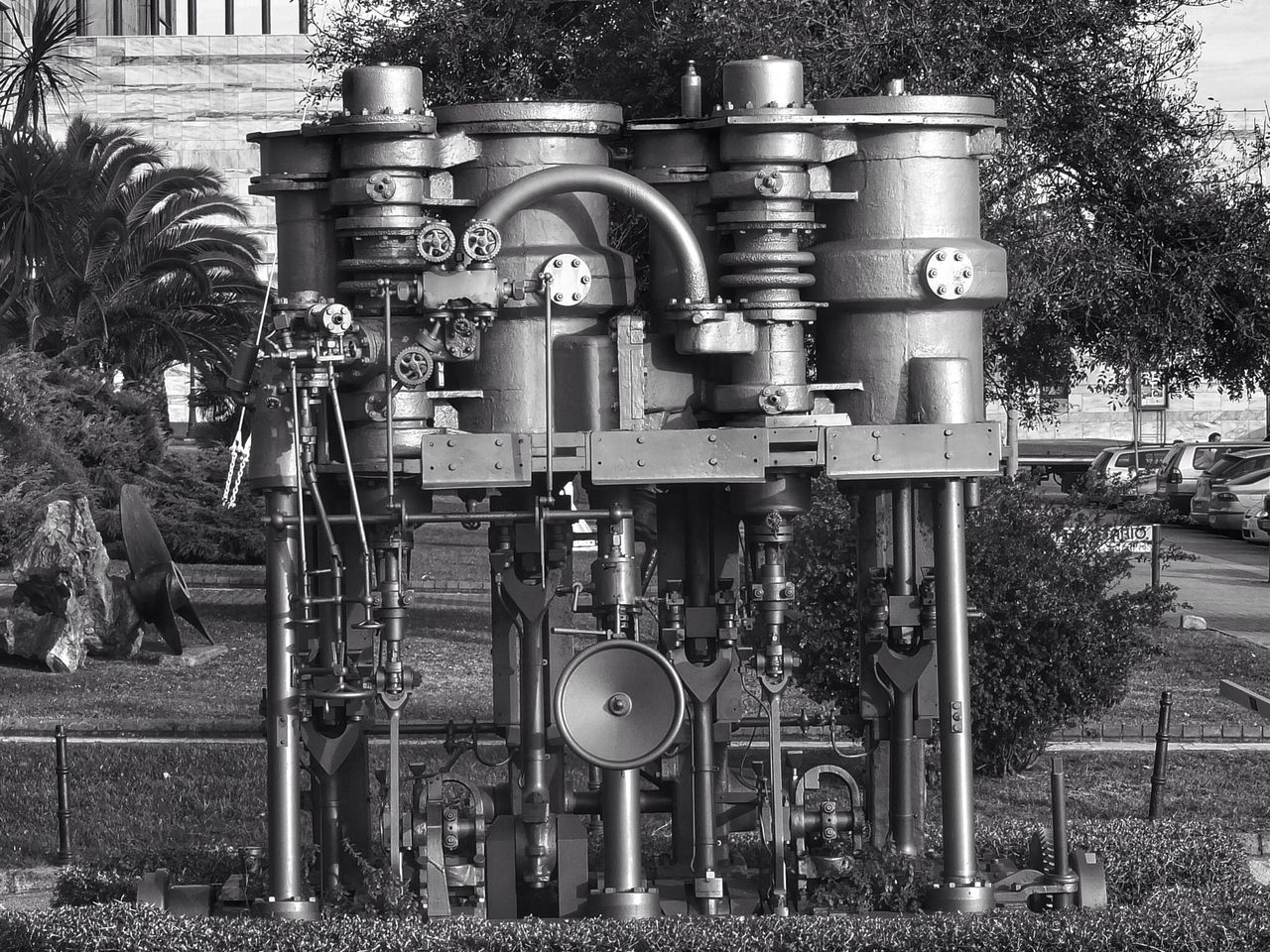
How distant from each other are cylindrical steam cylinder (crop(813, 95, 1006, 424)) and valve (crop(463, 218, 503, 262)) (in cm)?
120

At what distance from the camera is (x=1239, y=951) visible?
6457 millimetres

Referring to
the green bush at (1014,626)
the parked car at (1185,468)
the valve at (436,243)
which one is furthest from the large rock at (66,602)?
the parked car at (1185,468)

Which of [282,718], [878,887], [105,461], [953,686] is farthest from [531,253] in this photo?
[105,461]

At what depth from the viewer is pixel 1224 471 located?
32688mm

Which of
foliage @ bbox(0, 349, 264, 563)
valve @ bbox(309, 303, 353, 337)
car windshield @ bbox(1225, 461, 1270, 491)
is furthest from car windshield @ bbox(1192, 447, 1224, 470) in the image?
valve @ bbox(309, 303, 353, 337)

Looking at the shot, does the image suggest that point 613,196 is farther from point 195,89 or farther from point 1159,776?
point 195,89

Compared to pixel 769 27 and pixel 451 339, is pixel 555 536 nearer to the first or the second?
pixel 451 339

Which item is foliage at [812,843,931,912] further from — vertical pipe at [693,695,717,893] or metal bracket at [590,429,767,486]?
metal bracket at [590,429,767,486]

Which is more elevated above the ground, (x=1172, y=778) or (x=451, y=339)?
(x=451, y=339)

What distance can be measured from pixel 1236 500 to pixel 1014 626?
22.8 meters

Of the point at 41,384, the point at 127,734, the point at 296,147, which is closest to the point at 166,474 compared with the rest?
the point at 41,384

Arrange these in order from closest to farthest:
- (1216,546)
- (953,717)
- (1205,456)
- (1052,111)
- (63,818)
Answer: (953,717) < (63,818) < (1052,111) < (1216,546) < (1205,456)

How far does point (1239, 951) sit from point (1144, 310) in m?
10.6

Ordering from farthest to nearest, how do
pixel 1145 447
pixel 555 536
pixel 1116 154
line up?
pixel 1145 447
pixel 1116 154
pixel 555 536
